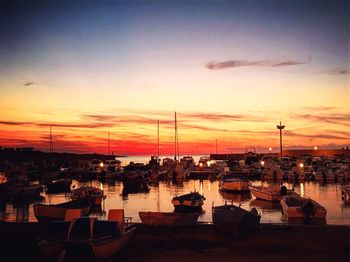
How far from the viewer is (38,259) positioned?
595 inches

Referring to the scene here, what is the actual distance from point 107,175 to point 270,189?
1644 inches

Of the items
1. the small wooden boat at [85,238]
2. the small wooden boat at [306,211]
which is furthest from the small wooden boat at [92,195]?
the small wooden boat at [85,238]

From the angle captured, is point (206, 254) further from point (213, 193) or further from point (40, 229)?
point (213, 193)

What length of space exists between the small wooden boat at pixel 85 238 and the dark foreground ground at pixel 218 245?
0.45 m

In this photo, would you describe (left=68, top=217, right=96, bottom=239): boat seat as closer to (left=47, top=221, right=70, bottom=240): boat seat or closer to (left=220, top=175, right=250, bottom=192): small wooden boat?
(left=47, top=221, right=70, bottom=240): boat seat

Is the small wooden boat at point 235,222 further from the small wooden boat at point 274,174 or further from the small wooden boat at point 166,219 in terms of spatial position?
the small wooden boat at point 274,174

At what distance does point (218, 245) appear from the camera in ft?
54.4

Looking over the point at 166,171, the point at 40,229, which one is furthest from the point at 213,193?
the point at 40,229

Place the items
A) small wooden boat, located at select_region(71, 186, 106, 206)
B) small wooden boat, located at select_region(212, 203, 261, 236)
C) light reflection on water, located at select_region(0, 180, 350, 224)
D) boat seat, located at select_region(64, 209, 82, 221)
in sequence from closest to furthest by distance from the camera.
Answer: boat seat, located at select_region(64, 209, 82, 221) < small wooden boat, located at select_region(212, 203, 261, 236) < light reflection on water, located at select_region(0, 180, 350, 224) < small wooden boat, located at select_region(71, 186, 106, 206)

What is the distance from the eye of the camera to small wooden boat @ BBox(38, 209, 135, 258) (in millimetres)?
14359

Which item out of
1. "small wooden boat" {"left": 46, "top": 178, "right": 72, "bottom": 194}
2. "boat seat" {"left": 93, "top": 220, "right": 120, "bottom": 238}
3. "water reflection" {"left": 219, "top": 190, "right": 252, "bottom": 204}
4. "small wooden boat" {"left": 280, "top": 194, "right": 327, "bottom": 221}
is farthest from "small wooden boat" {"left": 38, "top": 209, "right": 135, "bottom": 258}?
"small wooden boat" {"left": 46, "top": 178, "right": 72, "bottom": 194}

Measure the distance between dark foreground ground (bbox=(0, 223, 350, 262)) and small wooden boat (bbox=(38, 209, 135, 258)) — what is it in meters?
0.45

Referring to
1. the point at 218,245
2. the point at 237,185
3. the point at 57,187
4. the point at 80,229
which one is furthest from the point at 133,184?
the point at 80,229

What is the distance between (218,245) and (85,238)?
18.4 feet
